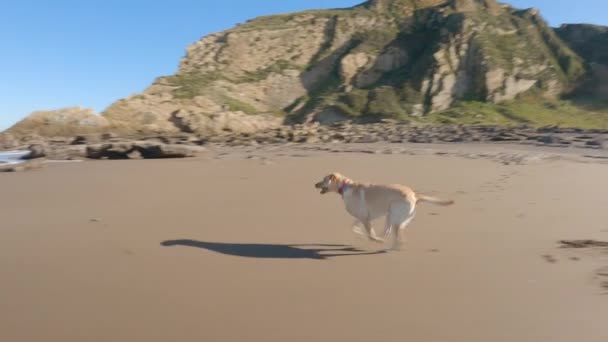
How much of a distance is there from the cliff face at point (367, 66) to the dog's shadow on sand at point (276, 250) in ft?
103

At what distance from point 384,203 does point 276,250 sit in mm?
1321

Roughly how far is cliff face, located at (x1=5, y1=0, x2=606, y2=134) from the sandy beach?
1170 inches

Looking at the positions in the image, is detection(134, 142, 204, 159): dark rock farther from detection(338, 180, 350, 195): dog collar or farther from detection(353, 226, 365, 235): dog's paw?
detection(353, 226, 365, 235): dog's paw

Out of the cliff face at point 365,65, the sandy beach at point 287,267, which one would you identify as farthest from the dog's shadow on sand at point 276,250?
the cliff face at point 365,65

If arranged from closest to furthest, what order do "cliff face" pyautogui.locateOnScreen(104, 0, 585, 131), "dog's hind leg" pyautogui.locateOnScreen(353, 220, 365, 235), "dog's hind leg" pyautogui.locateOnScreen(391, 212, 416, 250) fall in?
"dog's hind leg" pyautogui.locateOnScreen(391, 212, 416, 250) → "dog's hind leg" pyautogui.locateOnScreen(353, 220, 365, 235) → "cliff face" pyautogui.locateOnScreen(104, 0, 585, 131)

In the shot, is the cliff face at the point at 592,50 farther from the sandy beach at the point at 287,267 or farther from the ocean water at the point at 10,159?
the ocean water at the point at 10,159

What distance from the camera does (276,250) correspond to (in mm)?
4840

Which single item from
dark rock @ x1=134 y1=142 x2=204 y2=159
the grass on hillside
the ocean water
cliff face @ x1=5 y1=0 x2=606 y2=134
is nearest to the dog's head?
dark rock @ x1=134 y1=142 x2=204 y2=159

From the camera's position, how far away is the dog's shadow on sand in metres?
4.65

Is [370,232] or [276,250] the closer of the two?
[276,250]

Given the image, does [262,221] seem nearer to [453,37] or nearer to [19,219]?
[19,219]

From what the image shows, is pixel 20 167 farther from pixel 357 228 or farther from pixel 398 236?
pixel 398 236

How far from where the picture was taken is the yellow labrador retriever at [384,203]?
519 cm

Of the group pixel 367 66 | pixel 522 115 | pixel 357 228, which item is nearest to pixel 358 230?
pixel 357 228
